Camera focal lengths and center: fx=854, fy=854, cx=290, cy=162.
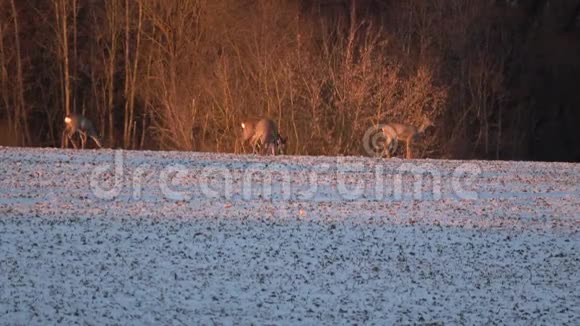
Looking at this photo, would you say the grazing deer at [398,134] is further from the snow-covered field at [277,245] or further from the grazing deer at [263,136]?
the snow-covered field at [277,245]

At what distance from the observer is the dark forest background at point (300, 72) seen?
3200 centimetres

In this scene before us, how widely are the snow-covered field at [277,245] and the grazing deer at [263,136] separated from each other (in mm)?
4469

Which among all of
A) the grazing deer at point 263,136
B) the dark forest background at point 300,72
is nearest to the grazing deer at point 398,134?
the grazing deer at point 263,136

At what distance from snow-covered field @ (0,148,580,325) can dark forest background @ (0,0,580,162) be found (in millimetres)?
10716

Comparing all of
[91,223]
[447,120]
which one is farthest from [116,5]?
[91,223]

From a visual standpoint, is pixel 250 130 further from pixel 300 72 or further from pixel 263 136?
pixel 300 72

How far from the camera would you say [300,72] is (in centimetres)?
3209

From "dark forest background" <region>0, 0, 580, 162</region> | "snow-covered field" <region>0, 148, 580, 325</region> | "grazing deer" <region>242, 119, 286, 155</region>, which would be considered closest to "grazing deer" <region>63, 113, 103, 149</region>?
"dark forest background" <region>0, 0, 580, 162</region>

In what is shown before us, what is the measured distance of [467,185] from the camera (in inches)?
803

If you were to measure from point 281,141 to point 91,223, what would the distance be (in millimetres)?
13149

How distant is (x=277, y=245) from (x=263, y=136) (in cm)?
1244

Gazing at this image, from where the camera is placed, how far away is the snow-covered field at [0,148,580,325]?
10.9 metres

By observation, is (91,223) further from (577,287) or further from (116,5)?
(116,5)

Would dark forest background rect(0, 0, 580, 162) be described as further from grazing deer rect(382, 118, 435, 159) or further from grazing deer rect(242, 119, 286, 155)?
grazing deer rect(242, 119, 286, 155)
